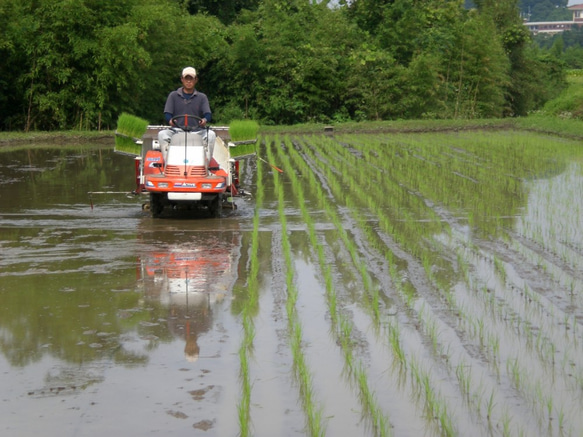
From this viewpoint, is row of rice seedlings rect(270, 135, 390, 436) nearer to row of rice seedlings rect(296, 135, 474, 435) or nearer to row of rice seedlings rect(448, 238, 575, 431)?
row of rice seedlings rect(296, 135, 474, 435)

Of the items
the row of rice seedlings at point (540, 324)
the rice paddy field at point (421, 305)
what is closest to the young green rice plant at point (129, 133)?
the rice paddy field at point (421, 305)

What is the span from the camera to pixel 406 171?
50.0ft

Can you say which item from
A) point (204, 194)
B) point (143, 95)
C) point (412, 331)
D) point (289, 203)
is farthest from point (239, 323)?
point (143, 95)

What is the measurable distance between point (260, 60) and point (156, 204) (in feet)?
69.7

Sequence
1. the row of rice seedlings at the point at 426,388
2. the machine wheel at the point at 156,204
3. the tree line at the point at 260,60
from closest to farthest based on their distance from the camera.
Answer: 1. the row of rice seedlings at the point at 426,388
2. the machine wheel at the point at 156,204
3. the tree line at the point at 260,60

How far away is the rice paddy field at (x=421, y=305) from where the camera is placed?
14.3 feet

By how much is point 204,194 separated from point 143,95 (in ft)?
65.5

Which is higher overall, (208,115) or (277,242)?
(208,115)

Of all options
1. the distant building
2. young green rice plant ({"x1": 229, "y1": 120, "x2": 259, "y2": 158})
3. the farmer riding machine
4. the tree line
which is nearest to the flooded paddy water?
the farmer riding machine

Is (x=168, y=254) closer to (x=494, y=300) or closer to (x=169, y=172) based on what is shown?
(x=169, y=172)

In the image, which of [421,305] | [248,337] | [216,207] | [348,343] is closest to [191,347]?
[248,337]

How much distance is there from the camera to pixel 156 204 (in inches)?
403

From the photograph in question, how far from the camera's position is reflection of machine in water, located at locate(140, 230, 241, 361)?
19.4 feet

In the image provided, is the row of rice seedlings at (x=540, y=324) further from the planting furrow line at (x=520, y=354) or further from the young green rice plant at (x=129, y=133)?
the young green rice plant at (x=129, y=133)
